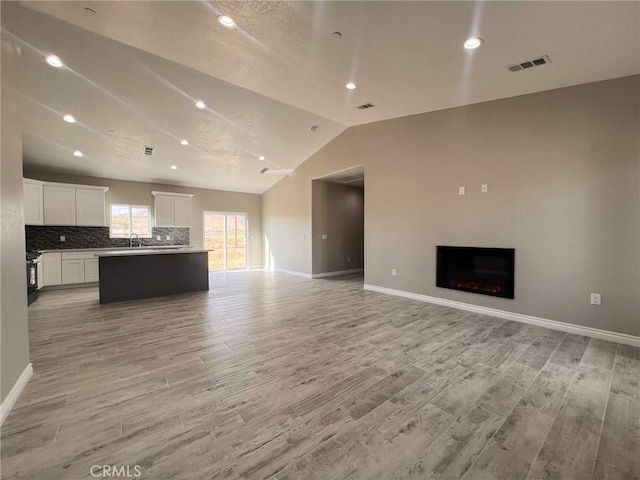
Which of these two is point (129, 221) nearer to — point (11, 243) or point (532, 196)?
point (11, 243)

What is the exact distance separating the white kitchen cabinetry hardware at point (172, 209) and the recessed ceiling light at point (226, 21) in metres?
6.20

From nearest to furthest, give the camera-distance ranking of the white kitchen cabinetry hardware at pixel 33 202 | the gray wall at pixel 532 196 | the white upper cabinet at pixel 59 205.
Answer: the gray wall at pixel 532 196 < the white kitchen cabinetry hardware at pixel 33 202 < the white upper cabinet at pixel 59 205

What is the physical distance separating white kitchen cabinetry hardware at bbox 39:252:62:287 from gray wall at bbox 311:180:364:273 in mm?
5712

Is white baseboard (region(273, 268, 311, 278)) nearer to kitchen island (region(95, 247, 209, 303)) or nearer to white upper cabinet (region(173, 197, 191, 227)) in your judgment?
kitchen island (region(95, 247, 209, 303))

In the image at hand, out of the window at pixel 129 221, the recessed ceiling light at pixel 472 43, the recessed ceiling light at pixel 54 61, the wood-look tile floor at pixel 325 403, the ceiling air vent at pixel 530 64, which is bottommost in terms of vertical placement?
the wood-look tile floor at pixel 325 403

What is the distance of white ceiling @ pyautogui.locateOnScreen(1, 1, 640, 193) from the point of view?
241cm

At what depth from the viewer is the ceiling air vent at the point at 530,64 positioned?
2.84 m

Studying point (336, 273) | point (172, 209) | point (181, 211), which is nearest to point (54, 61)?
point (172, 209)

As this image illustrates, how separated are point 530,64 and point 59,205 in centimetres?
879

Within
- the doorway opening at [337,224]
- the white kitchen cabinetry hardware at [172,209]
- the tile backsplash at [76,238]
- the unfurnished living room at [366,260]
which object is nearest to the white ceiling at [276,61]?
the unfurnished living room at [366,260]

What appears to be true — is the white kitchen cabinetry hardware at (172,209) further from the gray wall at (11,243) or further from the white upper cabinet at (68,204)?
the gray wall at (11,243)

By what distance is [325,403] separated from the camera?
79.0 inches

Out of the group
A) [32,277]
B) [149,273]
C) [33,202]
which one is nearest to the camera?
[32,277]

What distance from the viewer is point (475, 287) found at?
4.28 meters
